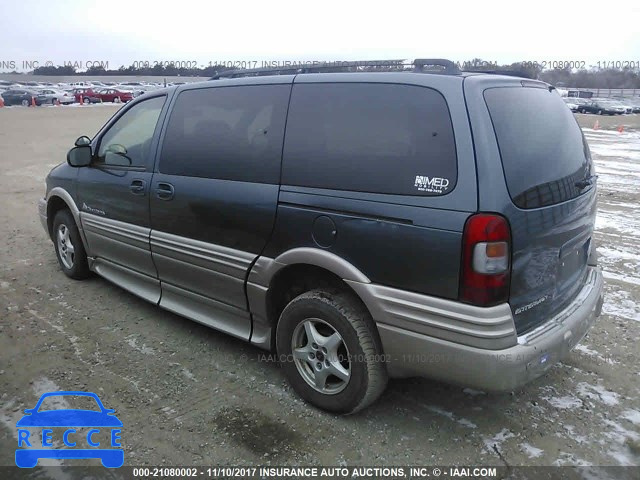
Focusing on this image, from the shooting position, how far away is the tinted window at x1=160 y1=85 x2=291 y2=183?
10.8 feet

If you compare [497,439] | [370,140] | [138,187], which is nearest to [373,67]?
[370,140]

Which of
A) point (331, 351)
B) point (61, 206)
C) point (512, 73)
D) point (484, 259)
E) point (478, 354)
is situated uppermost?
point (512, 73)

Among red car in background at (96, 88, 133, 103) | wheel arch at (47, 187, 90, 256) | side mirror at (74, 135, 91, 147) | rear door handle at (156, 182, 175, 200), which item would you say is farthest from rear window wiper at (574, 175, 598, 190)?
red car in background at (96, 88, 133, 103)

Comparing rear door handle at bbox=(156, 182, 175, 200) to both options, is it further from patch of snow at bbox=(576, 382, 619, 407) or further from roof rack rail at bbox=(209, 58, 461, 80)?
patch of snow at bbox=(576, 382, 619, 407)

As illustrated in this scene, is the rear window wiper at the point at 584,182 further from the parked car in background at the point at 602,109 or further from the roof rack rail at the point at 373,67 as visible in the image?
the parked car in background at the point at 602,109

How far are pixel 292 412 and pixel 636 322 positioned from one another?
2.94 m

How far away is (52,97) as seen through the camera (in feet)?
126

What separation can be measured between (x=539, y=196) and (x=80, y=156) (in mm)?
3763

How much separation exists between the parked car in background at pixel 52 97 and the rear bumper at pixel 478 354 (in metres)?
41.3

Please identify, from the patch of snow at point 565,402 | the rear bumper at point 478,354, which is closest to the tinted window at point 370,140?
the rear bumper at point 478,354

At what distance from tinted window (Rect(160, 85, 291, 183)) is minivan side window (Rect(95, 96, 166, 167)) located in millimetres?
290

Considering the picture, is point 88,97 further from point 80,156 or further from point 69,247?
point 80,156

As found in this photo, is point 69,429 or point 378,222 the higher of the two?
point 378,222

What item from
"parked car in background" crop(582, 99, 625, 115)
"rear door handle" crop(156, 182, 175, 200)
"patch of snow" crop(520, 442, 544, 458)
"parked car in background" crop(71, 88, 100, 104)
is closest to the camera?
"patch of snow" crop(520, 442, 544, 458)
